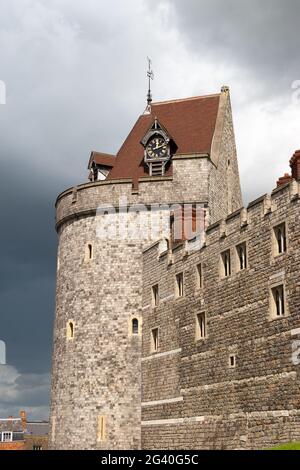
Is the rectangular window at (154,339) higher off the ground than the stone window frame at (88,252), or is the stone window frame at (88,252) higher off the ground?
the stone window frame at (88,252)

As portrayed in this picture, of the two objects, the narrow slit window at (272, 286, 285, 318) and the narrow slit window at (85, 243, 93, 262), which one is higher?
the narrow slit window at (85, 243, 93, 262)

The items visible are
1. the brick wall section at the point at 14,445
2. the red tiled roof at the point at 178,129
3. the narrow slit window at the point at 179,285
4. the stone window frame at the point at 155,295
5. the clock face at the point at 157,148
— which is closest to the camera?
the narrow slit window at the point at 179,285

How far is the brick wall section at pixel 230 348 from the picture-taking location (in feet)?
79.5

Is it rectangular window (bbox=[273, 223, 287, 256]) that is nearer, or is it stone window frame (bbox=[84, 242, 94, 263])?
rectangular window (bbox=[273, 223, 287, 256])

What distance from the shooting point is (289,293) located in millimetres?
24266

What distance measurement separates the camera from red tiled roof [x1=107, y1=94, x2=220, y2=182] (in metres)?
38.6

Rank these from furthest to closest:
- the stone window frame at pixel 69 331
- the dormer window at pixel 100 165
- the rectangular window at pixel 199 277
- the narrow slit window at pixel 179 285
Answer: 1. the dormer window at pixel 100 165
2. the stone window frame at pixel 69 331
3. the narrow slit window at pixel 179 285
4. the rectangular window at pixel 199 277

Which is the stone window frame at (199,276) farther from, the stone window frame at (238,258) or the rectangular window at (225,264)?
the stone window frame at (238,258)

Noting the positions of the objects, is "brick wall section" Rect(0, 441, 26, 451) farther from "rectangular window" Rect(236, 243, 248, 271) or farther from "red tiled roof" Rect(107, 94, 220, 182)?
"rectangular window" Rect(236, 243, 248, 271)

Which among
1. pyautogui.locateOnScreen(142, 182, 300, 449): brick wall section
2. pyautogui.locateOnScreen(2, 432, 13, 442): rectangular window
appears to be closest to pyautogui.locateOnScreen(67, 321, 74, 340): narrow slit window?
pyautogui.locateOnScreen(142, 182, 300, 449): brick wall section

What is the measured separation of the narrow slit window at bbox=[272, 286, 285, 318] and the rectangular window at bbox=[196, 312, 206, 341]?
16.2 feet

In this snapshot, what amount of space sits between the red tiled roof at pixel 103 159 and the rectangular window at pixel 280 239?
1835 centimetres

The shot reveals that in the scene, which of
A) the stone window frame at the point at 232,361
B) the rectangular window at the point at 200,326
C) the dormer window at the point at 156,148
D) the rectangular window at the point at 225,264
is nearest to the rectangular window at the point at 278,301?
the stone window frame at the point at 232,361

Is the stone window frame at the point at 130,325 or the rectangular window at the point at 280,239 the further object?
the stone window frame at the point at 130,325
